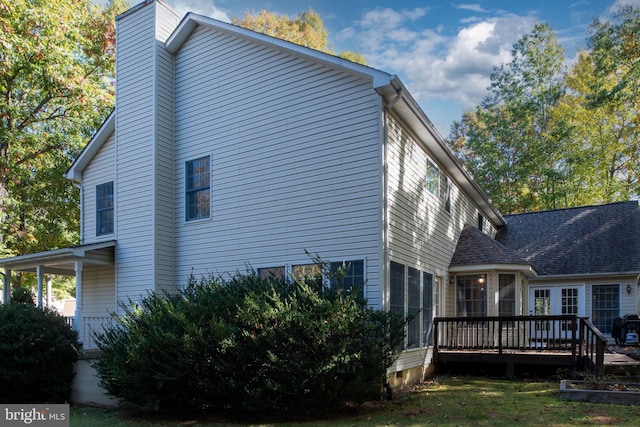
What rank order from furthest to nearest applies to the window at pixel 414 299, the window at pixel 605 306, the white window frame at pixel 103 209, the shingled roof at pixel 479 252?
the window at pixel 605 306, the white window frame at pixel 103 209, the shingled roof at pixel 479 252, the window at pixel 414 299

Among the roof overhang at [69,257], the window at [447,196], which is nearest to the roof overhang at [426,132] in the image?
the window at [447,196]

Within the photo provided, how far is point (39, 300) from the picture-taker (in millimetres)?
12453

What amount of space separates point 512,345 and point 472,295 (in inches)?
78.1

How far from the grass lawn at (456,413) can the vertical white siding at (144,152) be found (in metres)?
3.52

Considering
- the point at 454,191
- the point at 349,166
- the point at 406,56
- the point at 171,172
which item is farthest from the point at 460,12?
the point at 171,172

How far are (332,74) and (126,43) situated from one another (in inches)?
247

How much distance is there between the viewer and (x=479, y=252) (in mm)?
13242

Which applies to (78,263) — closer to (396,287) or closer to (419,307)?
(396,287)

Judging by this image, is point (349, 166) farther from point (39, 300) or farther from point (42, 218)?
A: point (42, 218)

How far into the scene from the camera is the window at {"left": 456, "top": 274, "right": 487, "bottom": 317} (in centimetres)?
1260

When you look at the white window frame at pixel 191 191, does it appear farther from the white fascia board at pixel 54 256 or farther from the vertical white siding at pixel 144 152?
the white fascia board at pixel 54 256

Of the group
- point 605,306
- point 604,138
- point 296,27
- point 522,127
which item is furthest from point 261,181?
point 604,138

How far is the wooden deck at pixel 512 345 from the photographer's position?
10.2m

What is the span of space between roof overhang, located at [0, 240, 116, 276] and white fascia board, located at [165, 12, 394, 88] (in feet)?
16.9
